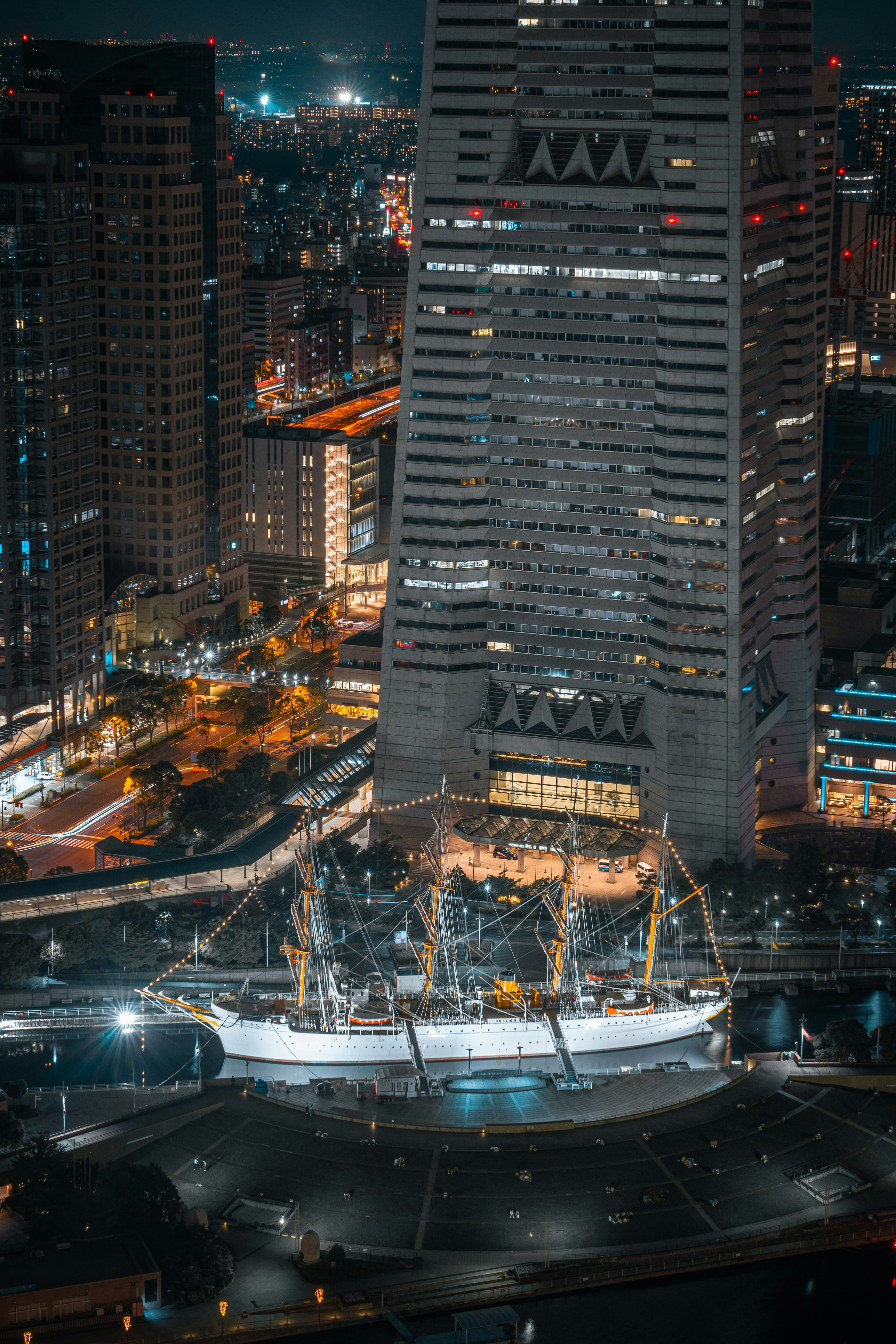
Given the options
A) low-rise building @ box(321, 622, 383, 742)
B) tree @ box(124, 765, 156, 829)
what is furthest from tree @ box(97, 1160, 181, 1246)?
low-rise building @ box(321, 622, 383, 742)

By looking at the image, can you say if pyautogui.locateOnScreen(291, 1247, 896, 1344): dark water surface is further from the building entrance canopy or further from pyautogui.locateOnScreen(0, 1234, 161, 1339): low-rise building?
the building entrance canopy

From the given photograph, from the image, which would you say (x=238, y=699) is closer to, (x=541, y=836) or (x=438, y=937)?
(x=541, y=836)

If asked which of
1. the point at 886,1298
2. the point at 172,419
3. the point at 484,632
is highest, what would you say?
the point at 172,419

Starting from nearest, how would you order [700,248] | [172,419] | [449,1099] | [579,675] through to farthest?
[449,1099] → [700,248] → [579,675] → [172,419]

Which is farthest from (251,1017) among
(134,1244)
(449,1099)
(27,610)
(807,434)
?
(807,434)

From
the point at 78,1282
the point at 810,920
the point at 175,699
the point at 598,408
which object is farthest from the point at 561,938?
the point at 175,699

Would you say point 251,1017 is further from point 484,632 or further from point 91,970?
point 484,632
